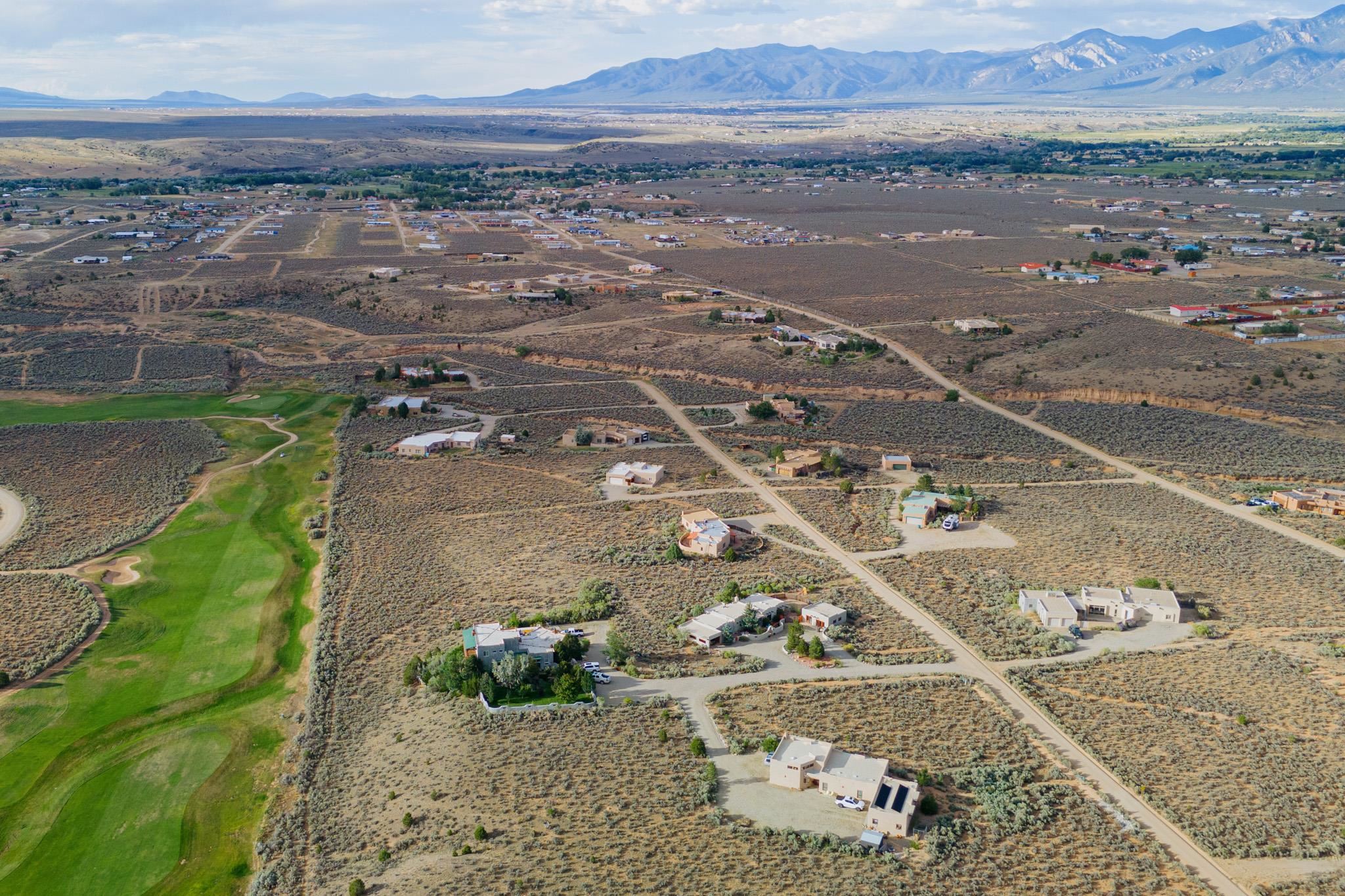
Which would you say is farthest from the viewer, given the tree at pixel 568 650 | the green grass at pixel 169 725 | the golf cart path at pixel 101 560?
the golf cart path at pixel 101 560

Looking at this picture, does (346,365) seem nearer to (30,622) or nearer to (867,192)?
(30,622)

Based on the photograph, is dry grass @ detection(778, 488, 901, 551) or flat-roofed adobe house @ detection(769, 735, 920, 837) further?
dry grass @ detection(778, 488, 901, 551)

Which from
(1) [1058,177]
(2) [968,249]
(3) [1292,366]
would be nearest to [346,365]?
(3) [1292,366]

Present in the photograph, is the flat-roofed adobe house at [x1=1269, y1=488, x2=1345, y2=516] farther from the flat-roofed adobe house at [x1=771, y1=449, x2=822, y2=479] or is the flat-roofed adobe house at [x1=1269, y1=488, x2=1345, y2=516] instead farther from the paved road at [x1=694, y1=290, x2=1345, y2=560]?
the flat-roofed adobe house at [x1=771, y1=449, x2=822, y2=479]

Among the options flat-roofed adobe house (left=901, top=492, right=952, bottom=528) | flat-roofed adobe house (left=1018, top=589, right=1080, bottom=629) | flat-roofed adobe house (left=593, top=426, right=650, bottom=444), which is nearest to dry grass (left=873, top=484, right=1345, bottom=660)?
flat-roofed adobe house (left=1018, top=589, right=1080, bottom=629)

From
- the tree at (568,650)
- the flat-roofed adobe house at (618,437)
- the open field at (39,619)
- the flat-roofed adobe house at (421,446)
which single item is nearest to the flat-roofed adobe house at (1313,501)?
the flat-roofed adobe house at (618,437)

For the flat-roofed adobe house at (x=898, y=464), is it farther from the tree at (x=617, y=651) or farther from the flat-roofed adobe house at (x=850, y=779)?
the flat-roofed adobe house at (x=850, y=779)

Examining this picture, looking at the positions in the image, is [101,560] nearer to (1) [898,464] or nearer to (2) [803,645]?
(2) [803,645]

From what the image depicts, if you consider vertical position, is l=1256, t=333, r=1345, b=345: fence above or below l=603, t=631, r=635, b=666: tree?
above
